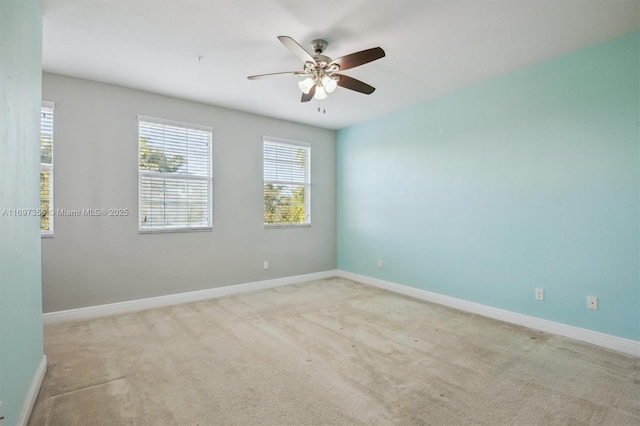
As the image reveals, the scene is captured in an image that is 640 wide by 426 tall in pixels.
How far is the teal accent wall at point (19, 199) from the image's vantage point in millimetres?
1463

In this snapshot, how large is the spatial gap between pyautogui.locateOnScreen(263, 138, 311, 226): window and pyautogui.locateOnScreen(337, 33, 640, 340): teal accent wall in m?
1.27

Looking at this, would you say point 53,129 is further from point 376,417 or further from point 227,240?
point 376,417

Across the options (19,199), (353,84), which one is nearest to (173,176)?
(19,199)

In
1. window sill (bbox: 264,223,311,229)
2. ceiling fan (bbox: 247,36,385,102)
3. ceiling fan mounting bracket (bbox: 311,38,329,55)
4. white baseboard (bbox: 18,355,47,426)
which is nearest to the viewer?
white baseboard (bbox: 18,355,47,426)

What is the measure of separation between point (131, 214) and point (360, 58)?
312 cm

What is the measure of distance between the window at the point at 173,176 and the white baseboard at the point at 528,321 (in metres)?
2.92

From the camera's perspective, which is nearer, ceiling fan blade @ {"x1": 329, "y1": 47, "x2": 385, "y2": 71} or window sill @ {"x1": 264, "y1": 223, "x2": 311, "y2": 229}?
ceiling fan blade @ {"x1": 329, "y1": 47, "x2": 385, "y2": 71}

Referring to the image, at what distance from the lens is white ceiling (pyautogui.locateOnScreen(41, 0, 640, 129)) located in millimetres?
2240

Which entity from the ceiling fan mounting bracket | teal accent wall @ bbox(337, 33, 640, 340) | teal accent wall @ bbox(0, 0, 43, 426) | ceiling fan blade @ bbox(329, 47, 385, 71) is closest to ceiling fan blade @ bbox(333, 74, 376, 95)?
ceiling fan blade @ bbox(329, 47, 385, 71)

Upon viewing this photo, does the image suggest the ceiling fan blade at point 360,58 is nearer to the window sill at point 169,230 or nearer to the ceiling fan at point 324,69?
the ceiling fan at point 324,69

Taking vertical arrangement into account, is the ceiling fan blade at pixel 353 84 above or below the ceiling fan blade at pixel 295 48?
below

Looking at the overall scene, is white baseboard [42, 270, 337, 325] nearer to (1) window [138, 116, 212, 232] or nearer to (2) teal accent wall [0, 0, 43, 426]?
(1) window [138, 116, 212, 232]

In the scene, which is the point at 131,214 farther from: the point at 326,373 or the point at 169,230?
the point at 326,373

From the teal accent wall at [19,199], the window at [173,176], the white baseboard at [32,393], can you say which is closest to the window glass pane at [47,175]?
the window at [173,176]
